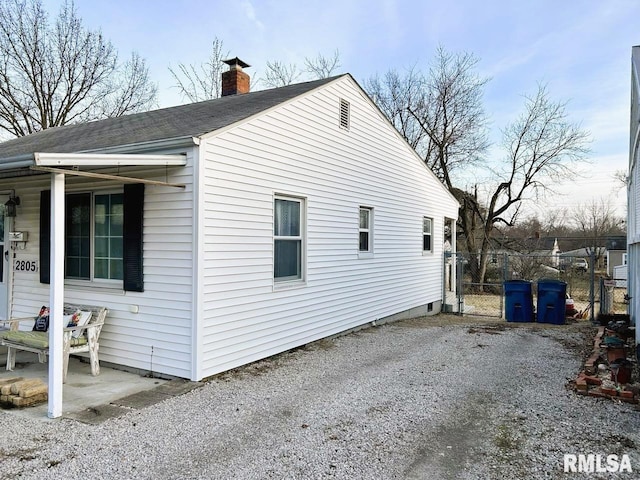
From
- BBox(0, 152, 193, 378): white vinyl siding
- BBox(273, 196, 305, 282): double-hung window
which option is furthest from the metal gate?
BBox(0, 152, 193, 378): white vinyl siding

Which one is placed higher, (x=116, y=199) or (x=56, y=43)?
(x=56, y=43)

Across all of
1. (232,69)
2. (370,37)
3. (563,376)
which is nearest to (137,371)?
(563,376)

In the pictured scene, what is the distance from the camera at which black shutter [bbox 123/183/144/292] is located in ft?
17.1

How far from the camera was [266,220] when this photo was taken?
6008 millimetres

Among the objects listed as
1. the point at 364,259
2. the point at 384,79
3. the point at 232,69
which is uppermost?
the point at 384,79

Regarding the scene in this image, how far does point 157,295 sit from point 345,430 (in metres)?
2.74

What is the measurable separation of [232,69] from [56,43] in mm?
13034

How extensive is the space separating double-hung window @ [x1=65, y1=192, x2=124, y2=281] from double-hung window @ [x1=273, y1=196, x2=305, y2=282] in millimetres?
2083

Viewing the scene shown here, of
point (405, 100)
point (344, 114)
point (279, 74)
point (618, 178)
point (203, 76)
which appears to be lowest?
point (344, 114)

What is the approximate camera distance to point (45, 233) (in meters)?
6.01

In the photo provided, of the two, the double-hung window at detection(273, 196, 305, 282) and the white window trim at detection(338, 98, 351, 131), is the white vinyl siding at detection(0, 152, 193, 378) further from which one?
the white window trim at detection(338, 98, 351, 131)

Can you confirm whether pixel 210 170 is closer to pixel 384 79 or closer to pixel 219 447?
pixel 219 447

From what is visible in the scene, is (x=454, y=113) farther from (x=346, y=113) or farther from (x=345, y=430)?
(x=345, y=430)

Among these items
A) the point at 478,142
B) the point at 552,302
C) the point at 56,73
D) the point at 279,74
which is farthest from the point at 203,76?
the point at 552,302
